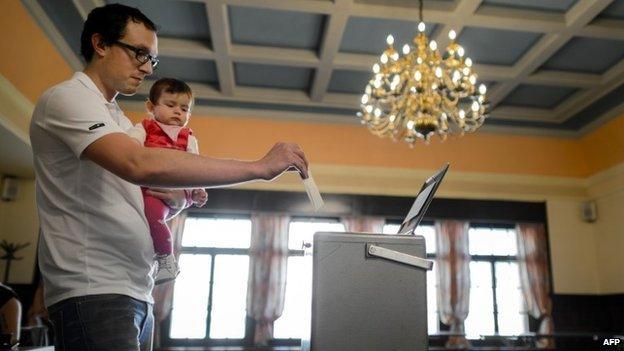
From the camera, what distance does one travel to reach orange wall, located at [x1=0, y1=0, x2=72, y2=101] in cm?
427

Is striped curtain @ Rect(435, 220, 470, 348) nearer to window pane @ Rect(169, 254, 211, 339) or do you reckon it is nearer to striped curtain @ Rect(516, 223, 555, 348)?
striped curtain @ Rect(516, 223, 555, 348)

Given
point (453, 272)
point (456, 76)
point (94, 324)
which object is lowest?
point (94, 324)

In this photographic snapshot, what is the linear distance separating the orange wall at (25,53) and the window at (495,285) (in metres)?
5.68

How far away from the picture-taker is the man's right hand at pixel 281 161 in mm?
1211

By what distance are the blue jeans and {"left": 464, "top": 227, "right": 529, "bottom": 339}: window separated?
6.52m

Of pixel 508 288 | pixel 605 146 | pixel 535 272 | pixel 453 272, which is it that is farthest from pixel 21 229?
pixel 605 146

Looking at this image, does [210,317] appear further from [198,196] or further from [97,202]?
[97,202]

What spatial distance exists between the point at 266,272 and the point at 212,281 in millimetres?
769

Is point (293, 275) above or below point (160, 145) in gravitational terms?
below

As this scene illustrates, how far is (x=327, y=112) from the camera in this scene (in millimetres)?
7121

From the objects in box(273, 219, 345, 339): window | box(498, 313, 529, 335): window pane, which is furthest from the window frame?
box(498, 313, 529, 335): window pane

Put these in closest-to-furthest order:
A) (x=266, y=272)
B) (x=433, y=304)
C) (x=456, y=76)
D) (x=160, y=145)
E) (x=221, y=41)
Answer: (x=160, y=145) < (x=456, y=76) < (x=221, y=41) < (x=266, y=272) < (x=433, y=304)

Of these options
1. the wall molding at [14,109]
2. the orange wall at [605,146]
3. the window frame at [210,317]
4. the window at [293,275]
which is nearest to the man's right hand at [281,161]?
the wall molding at [14,109]

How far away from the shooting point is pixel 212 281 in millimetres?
6859
